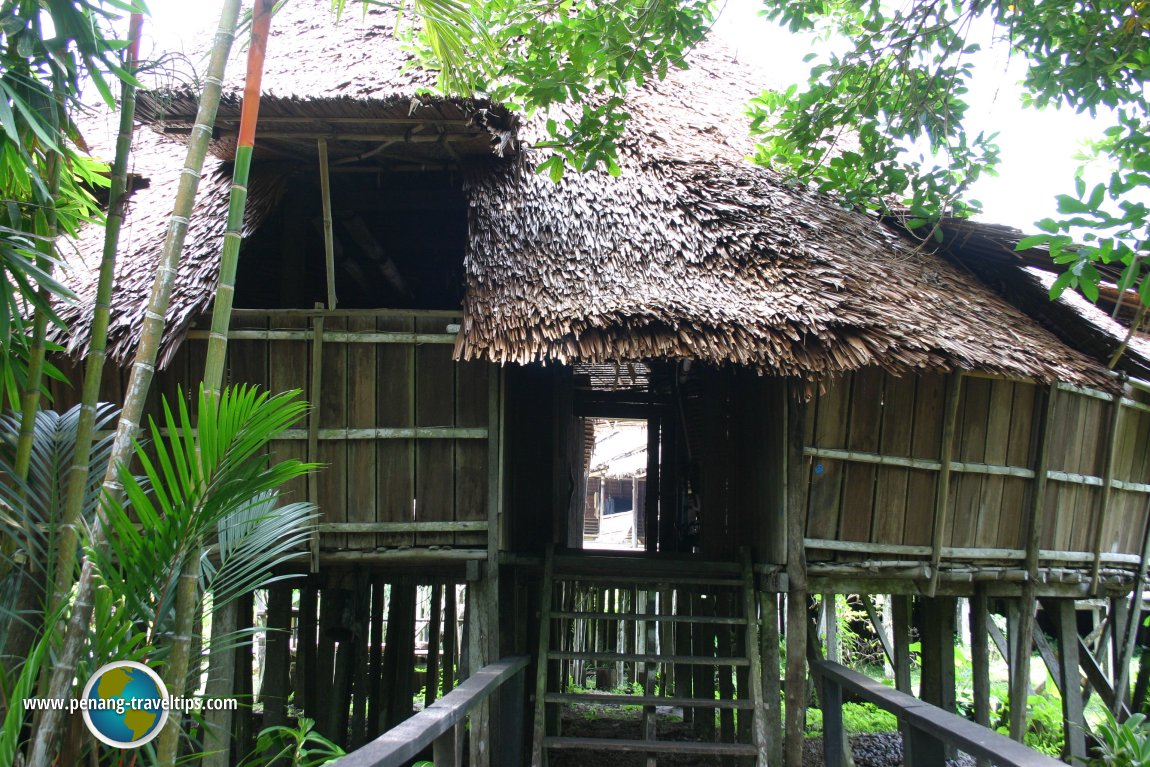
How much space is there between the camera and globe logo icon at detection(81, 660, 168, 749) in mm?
2078

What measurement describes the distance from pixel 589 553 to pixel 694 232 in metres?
2.46

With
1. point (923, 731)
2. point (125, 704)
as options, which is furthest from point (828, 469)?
point (125, 704)

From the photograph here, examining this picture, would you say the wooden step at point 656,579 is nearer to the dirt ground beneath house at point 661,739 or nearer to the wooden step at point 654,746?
the wooden step at point 654,746

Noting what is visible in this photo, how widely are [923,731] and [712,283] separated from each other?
269 centimetres

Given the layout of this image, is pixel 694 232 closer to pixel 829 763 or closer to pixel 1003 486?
pixel 1003 486

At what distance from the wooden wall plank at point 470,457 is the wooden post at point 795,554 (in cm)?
180

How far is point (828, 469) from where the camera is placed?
5.05 m

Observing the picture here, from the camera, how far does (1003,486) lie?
17.8 ft

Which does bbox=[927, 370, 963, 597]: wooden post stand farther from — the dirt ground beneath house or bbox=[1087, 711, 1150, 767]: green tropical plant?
the dirt ground beneath house

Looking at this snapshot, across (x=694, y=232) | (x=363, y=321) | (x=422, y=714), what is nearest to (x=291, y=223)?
(x=363, y=321)

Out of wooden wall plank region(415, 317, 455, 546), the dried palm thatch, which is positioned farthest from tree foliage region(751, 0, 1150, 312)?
wooden wall plank region(415, 317, 455, 546)

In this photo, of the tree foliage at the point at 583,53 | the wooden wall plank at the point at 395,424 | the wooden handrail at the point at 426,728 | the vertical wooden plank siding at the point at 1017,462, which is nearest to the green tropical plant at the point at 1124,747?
the vertical wooden plank siding at the point at 1017,462

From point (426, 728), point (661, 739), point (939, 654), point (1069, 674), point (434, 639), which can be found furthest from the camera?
point (661, 739)

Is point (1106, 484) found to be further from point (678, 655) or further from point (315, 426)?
point (315, 426)
